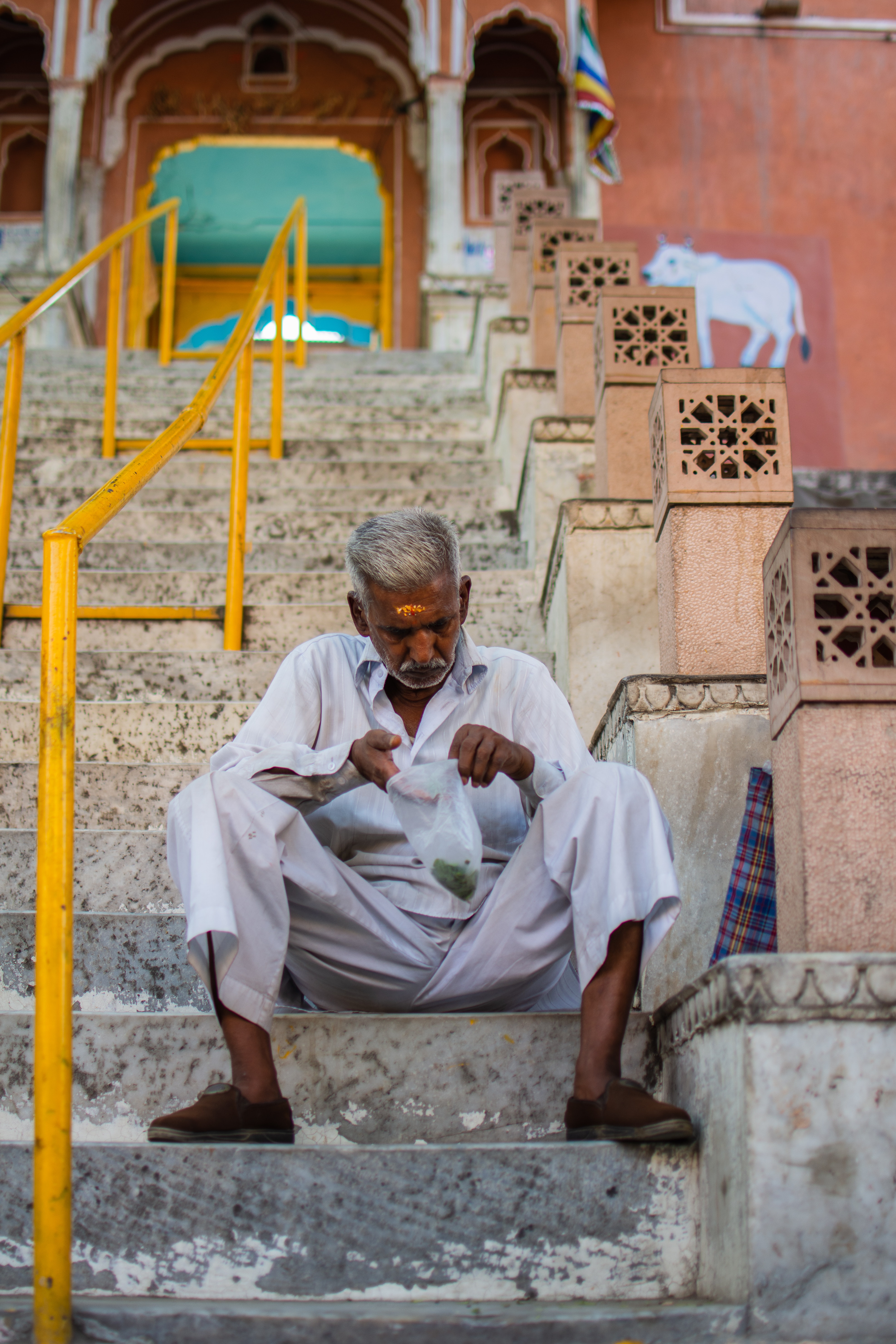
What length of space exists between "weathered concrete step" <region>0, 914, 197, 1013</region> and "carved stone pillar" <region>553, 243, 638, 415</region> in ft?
9.33

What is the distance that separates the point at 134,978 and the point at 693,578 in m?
1.43

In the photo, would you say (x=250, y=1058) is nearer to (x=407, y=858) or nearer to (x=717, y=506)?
(x=407, y=858)

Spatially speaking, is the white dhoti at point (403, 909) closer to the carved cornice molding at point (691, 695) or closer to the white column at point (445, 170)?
the carved cornice molding at point (691, 695)

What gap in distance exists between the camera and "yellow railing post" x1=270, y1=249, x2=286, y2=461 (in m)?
5.77

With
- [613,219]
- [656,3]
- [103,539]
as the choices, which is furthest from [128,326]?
[103,539]

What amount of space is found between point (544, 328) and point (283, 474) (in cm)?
148

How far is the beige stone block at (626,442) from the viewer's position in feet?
13.4

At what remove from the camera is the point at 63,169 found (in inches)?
423

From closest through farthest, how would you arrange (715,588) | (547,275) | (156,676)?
(715,588)
(156,676)
(547,275)

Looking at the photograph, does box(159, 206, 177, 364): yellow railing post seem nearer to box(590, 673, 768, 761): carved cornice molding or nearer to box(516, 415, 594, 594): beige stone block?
box(516, 415, 594, 594): beige stone block

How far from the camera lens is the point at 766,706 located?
9.14ft

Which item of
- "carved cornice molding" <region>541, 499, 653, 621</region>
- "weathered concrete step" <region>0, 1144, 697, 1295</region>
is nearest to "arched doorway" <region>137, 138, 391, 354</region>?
"carved cornice molding" <region>541, 499, 653, 621</region>

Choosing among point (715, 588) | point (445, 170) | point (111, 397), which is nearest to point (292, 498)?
point (111, 397)

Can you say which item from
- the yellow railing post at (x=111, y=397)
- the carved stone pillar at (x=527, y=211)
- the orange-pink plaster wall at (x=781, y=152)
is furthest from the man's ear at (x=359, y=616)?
the orange-pink plaster wall at (x=781, y=152)
